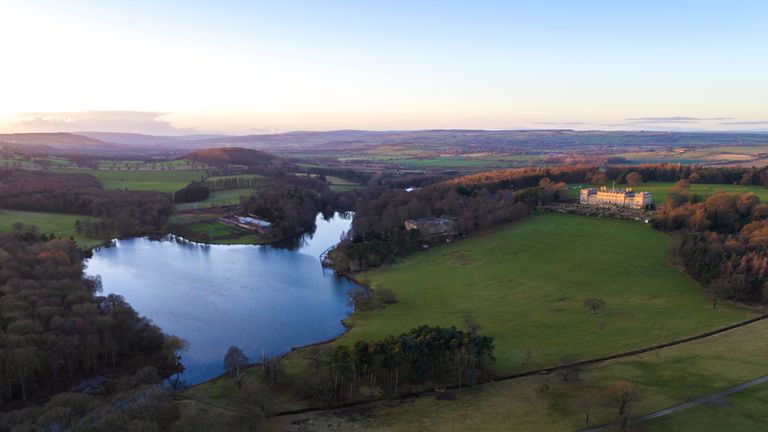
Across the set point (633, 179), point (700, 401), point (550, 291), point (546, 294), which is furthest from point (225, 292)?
point (633, 179)

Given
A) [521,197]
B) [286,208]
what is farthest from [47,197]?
[521,197]

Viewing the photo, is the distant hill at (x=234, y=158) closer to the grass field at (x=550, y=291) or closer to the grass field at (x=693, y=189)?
the grass field at (x=693, y=189)

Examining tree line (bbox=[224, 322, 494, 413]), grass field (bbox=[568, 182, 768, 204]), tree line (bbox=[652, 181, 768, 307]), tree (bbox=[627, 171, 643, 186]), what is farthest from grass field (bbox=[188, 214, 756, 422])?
tree (bbox=[627, 171, 643, 186])

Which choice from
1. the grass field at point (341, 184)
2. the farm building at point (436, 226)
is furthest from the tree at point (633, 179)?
the grass field at point (341, 184)

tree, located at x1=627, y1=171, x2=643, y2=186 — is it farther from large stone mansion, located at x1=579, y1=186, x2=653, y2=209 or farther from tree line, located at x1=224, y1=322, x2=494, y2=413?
tree line, located at x1=224, y1=322, x2=494, y2=413

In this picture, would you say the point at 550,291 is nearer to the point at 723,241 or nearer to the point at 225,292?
the point at 723,241

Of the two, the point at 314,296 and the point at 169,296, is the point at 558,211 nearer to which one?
the point at 314,296
